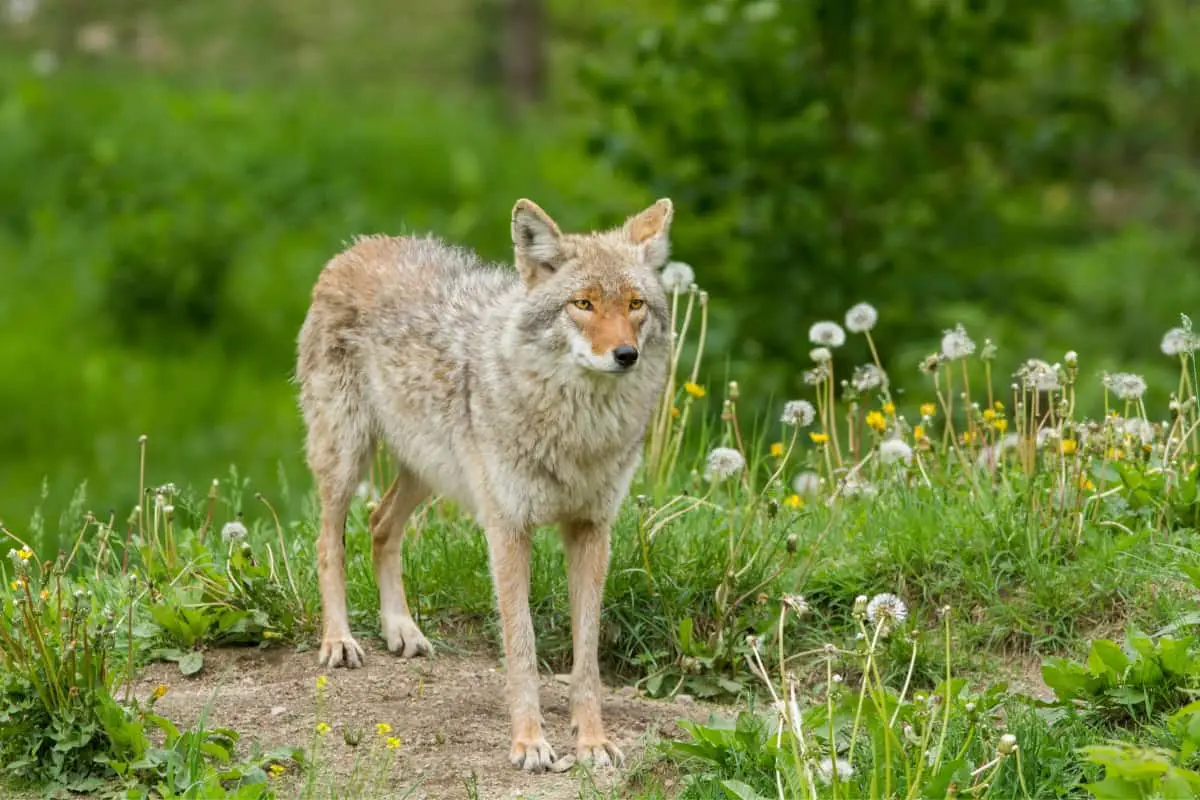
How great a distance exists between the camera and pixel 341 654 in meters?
5.82

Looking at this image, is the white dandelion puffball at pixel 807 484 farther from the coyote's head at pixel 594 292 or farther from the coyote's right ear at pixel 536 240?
the coyote's right ear at pixel 536 240

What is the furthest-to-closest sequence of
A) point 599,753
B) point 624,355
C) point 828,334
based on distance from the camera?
point 828,334 < point 599,753 < point 624,355

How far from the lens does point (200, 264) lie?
13.2 metres

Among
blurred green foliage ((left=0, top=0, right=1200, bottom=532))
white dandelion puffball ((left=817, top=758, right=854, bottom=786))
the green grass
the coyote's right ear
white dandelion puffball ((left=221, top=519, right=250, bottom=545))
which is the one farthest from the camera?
blurred green foliage ((left=0, top=0, right=1200, bottom=532))

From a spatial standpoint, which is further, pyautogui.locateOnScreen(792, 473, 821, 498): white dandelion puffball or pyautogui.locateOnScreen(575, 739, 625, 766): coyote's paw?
pyautogui.locateOnScreen(792, 473, 821, 498): white dandelion puffball

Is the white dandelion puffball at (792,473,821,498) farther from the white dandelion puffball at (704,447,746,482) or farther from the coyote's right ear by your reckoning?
the coyote's right ear

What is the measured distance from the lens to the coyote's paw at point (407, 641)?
234 inches

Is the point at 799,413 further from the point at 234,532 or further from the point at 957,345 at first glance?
the point at 234,532

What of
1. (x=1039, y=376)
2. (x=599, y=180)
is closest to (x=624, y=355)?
(x=1039, y=376)

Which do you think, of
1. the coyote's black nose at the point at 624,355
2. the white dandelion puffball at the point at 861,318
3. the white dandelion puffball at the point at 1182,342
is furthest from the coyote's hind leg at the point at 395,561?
the white dandelion puffball at the point at 1182,342

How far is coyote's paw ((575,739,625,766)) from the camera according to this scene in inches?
206

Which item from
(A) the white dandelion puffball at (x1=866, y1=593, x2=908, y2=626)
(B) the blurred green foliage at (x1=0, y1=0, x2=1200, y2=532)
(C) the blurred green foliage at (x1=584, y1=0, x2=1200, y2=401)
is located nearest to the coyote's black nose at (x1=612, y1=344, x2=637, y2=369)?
(A) the white dandelion puffball at (x1=866, y1=593, x2=908, y2=626)

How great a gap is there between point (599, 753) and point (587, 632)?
44cm

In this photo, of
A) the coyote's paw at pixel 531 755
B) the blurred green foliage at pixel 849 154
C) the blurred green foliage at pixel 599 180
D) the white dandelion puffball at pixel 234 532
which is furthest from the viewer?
the blurred green foliage at pixel 599 180
